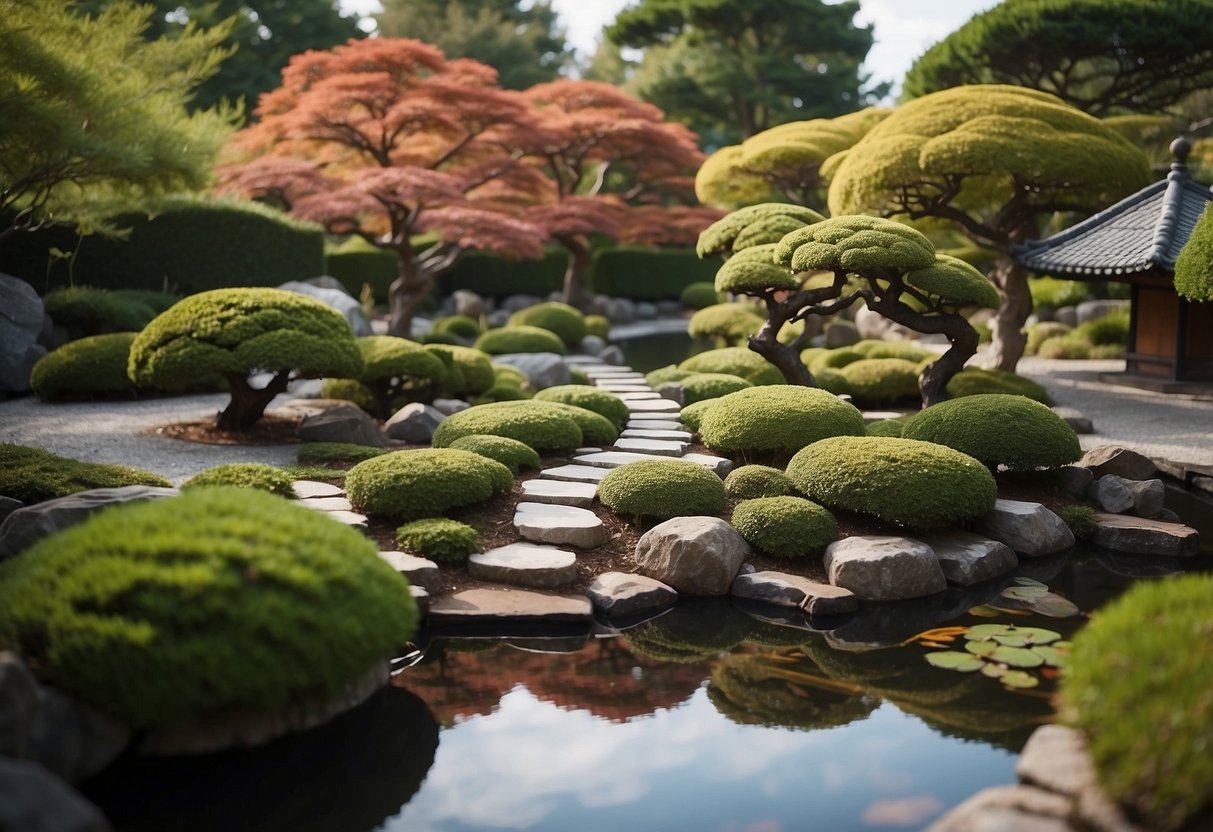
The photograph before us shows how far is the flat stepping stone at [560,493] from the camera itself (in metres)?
6.84

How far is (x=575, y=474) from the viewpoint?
7367mm

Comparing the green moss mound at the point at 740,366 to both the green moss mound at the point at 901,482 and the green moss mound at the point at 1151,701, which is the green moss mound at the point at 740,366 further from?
the green moss mound at the point at 1151,701

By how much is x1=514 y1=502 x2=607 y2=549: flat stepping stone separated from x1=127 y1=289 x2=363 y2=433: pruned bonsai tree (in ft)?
9.37

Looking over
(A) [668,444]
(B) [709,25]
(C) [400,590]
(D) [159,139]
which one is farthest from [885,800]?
(B) [709,25]

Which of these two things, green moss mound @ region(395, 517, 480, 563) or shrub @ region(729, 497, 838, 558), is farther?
shrub @ region(729, 497, 838, 558)

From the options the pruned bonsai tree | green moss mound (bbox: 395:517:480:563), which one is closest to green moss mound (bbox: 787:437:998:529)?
green moss mound (bbox: 395:517:480:563)

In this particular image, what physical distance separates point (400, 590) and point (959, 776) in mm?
2419

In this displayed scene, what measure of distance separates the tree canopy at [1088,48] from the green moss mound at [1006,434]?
13.4m

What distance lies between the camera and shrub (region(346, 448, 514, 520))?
622cm

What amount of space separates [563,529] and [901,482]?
2.15m

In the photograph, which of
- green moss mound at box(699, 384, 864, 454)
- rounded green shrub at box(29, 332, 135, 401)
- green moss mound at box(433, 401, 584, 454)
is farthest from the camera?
rounded green shrub at box(29, 332, 135, 401)

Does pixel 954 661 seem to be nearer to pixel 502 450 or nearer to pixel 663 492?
pixel 663 492

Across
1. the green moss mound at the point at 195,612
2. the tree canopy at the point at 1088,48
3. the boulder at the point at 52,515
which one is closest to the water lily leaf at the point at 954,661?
the green moss mound at the point at 195,612

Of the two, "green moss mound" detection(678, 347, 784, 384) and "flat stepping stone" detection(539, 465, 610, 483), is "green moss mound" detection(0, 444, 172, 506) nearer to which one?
"flat stepping stone" detection(539, 465, 610, 483)
